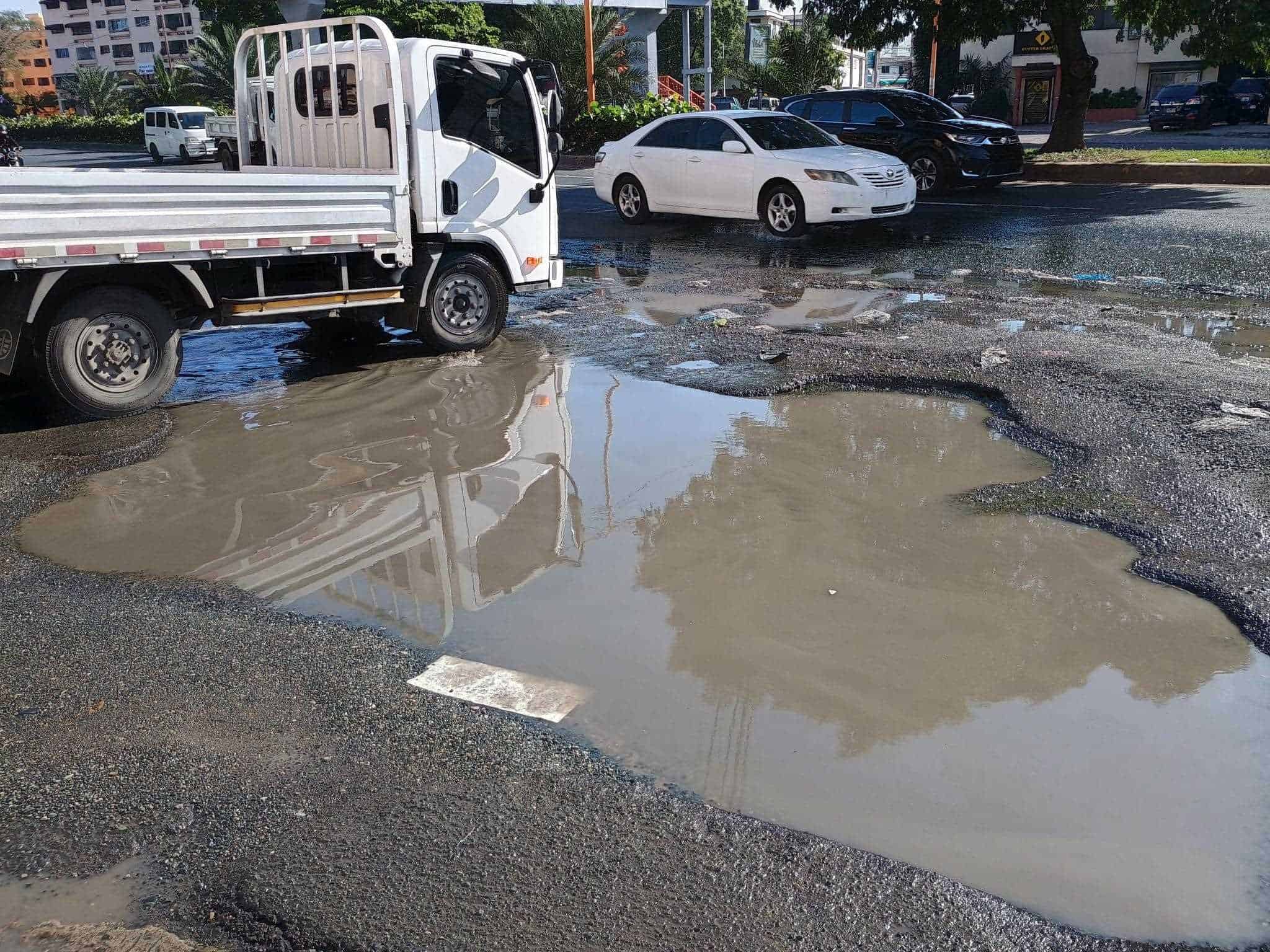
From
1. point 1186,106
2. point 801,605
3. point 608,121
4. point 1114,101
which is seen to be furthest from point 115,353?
point 1114,101

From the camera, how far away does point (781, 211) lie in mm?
14703

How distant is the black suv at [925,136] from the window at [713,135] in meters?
3.98

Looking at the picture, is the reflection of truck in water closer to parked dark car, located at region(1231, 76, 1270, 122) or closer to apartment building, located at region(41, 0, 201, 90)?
parked dark car, located at region(1231, 76, 1270, 122)

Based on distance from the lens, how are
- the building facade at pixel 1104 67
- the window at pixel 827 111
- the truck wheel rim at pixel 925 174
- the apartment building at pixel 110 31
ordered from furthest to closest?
1. the apartment building at pixel 110 31
2. the building facade at pixel 1104 67
3. the window at pixel 827 111
4. the truck wheel rim at pixel 925 174

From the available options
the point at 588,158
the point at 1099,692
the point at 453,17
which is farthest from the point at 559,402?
the point at 453,17

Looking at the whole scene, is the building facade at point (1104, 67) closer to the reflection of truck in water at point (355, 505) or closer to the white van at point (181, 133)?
the white van at point (181, 133)

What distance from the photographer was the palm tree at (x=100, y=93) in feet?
185

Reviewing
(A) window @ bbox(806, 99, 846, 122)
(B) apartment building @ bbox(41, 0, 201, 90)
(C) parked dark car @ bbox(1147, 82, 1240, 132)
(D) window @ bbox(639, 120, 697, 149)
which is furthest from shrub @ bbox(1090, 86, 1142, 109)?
(B) apartment building @ bbox(41, 0, 201, 90)

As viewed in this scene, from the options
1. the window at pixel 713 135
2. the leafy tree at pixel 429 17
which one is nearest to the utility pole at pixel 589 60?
the leafy tree at pixel 429 17

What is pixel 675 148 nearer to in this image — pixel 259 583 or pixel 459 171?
pixel 459 171

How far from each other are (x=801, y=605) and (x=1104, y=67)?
184ft

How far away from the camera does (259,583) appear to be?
16.0ft

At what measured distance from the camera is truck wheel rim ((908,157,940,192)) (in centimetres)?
1842

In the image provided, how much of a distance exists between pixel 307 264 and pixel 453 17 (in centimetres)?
3305
